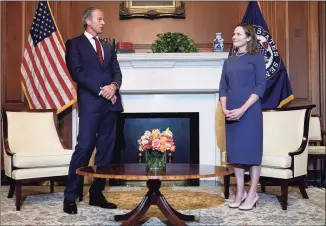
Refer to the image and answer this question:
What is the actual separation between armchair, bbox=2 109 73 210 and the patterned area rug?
22 centimetres

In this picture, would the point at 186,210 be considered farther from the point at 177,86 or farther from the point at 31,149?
the point at 177,86

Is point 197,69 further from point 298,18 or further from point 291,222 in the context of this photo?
point 291,222

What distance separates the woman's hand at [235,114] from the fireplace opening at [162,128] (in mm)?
1992

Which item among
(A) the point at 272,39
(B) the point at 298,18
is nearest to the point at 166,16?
(A) the point at 272,39

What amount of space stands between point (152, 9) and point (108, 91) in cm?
240

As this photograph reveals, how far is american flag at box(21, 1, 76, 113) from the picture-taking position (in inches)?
198

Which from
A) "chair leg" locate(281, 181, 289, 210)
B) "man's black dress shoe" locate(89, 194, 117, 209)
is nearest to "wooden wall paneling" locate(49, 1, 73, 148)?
"man's black dress shoe" locate(89, 194, 117, 209)

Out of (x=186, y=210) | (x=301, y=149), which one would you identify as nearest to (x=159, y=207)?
(x=186, y=210)

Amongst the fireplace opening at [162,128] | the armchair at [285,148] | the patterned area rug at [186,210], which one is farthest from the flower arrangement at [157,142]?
the fireplace opening at [162,128]

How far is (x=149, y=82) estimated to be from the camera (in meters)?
5.18

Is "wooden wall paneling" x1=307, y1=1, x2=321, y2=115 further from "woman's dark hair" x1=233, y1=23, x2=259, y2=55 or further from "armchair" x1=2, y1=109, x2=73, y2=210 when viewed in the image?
"armchair" x1=2, y1=109, x2=73, y2=210

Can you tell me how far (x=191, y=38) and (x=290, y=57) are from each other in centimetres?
132

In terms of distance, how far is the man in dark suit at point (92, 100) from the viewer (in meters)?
3.34

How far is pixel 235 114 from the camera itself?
3.39m
